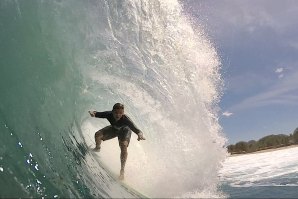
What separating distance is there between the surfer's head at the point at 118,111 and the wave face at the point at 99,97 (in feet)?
2.89

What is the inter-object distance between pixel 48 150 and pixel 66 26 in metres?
3.05

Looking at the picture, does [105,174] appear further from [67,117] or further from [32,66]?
[32,66]

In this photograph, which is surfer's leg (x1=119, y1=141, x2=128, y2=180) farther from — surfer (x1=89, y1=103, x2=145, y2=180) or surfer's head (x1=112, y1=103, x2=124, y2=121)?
surfer's head (x1=112, y1=103, x2=124, y2=121)

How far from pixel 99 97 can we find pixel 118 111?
9.12ft

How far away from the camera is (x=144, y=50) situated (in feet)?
34.4

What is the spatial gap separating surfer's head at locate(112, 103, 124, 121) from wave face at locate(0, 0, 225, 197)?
2.89 feet

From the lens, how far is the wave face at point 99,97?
6434 mm

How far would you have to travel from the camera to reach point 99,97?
36.1 feet

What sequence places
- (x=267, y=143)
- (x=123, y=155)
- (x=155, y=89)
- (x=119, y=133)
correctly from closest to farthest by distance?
(x=123, y=155) → (x=119, y=133) → (x=155, y=89) → (x=267, y=143)

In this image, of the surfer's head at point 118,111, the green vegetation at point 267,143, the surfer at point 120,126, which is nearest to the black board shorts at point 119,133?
the surfer at point 120,126

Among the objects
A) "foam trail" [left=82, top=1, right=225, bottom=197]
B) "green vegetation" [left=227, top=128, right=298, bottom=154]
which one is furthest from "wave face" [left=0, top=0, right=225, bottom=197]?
"green vegetation" [left=227, top=128, right=298, bottom=154]

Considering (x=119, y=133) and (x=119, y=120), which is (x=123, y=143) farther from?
(x=119, y=120)

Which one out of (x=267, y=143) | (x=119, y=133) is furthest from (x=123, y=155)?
(x=267, y=143)

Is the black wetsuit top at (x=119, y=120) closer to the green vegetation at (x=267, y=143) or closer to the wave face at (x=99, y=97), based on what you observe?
the wave face at (x=99, y=97)
